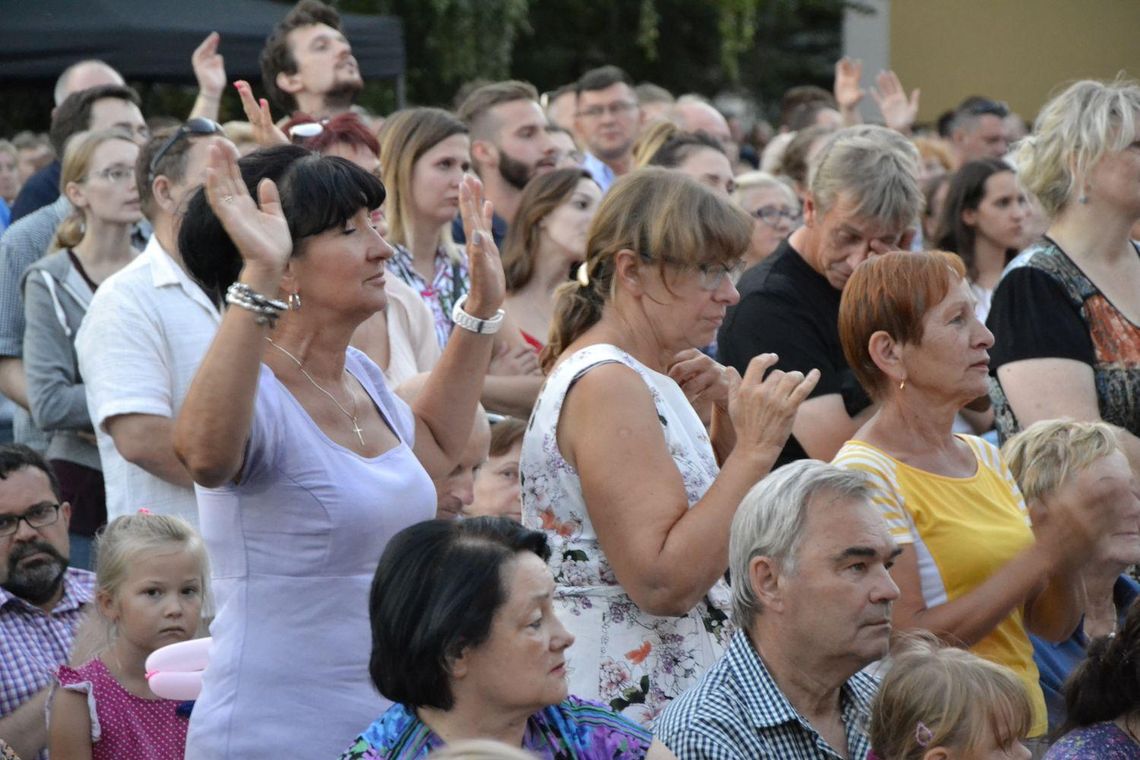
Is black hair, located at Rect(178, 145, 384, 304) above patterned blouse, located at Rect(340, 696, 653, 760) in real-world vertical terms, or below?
above

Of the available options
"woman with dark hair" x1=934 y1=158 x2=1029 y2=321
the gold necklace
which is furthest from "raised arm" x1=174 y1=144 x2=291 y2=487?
"woman with dark hair" x1=934 y1=158 x2=1029 y2=321

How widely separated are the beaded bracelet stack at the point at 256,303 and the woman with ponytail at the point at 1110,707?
1.84 m

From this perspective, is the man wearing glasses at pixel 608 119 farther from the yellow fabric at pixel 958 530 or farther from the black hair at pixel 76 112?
the yellow fabric at pixel 958 530

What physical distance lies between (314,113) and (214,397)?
422cm

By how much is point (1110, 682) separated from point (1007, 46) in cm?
1682

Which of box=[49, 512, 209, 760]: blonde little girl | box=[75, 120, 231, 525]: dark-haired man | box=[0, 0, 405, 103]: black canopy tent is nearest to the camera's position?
box=[49, 512, 209, 760]: blonde little girl

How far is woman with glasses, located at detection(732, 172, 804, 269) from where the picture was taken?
702 centimetres

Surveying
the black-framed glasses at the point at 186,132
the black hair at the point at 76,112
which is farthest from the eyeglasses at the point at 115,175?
the black hair at the point at 76,112

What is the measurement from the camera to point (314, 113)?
666cm

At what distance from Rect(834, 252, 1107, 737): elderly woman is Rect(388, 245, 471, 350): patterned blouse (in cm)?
186

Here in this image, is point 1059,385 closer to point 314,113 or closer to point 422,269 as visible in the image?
point 422,269

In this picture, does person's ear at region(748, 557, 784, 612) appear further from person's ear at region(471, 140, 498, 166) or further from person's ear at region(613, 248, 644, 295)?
person's ear at region(471, 140, 498, 166)

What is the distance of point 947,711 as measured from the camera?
300cm

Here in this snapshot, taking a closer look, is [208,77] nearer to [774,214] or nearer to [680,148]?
[680,148]
